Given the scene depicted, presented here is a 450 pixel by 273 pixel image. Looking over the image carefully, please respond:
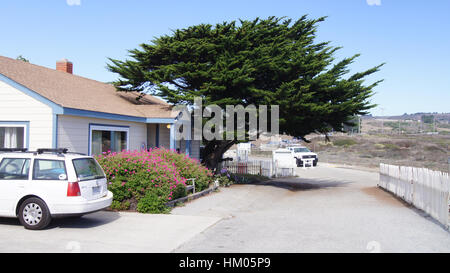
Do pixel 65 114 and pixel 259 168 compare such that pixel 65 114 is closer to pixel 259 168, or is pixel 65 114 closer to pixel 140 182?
pixel 140 182

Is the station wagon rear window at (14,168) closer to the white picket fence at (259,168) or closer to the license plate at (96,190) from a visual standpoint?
the license plate at (96,190)

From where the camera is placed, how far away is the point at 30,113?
41.2 feet

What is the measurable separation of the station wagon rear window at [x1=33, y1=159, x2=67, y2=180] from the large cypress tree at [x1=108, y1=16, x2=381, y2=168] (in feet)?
29.1

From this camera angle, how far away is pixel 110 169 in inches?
462

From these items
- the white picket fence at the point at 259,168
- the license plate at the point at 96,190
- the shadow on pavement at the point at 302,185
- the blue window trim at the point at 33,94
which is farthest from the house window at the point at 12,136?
the white picket fence at the point at 259,168

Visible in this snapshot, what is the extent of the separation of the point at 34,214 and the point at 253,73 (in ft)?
39.9

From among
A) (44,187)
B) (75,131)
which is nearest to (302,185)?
(75,131)

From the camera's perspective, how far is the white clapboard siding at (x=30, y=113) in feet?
40.6

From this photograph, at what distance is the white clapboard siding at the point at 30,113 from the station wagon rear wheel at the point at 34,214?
4.22m

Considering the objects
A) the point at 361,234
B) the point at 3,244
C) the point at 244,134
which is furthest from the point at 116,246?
the point at 244,134

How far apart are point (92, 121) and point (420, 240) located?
10.8 metres

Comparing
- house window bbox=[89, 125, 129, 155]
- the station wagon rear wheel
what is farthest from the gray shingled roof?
the station wagon rear wheel

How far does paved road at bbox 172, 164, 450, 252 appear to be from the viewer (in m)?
7.57

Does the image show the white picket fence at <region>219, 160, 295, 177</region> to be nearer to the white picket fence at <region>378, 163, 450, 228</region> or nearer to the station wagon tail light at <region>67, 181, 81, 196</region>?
the white picket fence at <region>378, 163, 450, 228</region>
